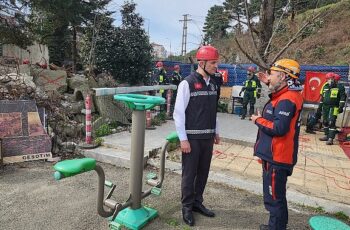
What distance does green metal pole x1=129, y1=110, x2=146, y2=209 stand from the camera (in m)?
3.29

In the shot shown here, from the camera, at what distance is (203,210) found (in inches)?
148

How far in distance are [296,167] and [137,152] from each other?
374cm

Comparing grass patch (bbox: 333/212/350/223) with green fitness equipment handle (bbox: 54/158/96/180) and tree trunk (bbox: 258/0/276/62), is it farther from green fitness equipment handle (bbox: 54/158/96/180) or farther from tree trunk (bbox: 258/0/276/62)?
tree trunk (bbox: 258/0/276/62)

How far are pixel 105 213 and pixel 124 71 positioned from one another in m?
9.84

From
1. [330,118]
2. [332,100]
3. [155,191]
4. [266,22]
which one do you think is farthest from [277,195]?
[266,22]

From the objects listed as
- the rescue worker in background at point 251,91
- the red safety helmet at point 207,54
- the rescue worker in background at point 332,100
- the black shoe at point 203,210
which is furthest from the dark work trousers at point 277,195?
the rescue worker in background at point 251,91

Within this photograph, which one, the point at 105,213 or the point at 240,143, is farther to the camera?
the point at 240,143

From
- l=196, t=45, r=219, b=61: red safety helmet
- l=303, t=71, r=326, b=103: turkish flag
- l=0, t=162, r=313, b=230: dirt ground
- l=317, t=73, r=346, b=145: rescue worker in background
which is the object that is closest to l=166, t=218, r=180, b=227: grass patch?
l=0, t=162, r=313, b=230: dirt ground

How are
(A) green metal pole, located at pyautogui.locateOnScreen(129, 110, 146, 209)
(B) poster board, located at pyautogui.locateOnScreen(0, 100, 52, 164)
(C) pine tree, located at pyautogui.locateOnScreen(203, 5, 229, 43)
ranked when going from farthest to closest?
(C) pine tree, located at pyautogui.locateOnScreen(203, 5, 229, 43)
(B) poster board, located at pyautogui.locateOnScreen(0, 100, 52, 164)
(A) green metal pole, located at pyautogui.locateOnScreen(129, 110, 146, 209)

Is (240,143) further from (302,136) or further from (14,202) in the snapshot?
(14,202)

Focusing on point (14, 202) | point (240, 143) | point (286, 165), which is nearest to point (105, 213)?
point (14, 202)

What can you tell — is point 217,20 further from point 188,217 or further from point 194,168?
point 188,217

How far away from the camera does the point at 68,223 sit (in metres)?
3.44

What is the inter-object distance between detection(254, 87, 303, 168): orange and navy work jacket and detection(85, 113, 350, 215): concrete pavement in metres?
1.62
